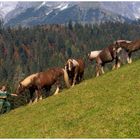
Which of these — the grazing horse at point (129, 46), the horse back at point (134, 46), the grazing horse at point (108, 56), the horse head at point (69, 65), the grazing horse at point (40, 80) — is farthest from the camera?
the horse back at point (134, 46)

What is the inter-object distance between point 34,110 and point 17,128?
4.76 meters

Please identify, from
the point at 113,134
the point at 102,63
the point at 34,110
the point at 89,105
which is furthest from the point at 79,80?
the point at 113,134

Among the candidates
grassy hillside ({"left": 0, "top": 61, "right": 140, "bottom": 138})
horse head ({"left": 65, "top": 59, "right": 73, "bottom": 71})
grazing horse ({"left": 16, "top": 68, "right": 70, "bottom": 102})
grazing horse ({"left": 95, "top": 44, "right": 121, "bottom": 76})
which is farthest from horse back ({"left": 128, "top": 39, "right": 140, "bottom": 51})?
grazing horse ({"left": 16, "top": 68, "right": 70, "bottom": 102})

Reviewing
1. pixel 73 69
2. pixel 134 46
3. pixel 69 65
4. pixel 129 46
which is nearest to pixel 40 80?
pixel 69 65

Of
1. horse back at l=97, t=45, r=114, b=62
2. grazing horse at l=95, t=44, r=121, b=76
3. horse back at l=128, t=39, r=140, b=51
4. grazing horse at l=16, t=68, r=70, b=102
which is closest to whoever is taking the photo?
grazing horse at l=16, t=68, r=70, b=102

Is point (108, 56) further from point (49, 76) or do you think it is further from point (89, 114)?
point (89, 114)

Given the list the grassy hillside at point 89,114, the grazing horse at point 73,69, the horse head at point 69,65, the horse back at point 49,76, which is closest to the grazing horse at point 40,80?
the horse back at point 49,76

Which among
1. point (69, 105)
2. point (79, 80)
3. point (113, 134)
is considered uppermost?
point (113, 134)

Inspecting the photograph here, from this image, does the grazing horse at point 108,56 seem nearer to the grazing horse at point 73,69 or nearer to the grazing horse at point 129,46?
the grazing horse at point 129,46

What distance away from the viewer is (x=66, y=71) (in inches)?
1495

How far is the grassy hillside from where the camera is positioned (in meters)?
22.0

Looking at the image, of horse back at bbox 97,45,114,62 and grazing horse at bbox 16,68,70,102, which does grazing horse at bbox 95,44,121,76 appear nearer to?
horse back at bbox 97,45,114,62

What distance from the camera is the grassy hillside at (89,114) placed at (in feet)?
72.3

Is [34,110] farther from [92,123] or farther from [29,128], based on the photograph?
[92,123]
